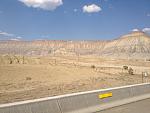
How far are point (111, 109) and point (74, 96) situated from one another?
1537 mm

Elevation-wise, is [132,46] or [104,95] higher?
[132,46]

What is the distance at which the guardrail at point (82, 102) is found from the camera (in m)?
5.89

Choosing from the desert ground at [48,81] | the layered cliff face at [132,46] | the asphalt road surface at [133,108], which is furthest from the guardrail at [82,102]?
the layered cliff face at [132,46]

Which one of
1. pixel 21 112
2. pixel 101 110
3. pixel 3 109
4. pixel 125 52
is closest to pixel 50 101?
pixel 21 112

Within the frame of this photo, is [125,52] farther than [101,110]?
Yes

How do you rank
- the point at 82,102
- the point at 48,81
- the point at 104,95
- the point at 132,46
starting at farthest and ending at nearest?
the point at 132,46 < the point at 48,81 < the point at 104,95 < the point at 82,102

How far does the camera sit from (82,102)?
24.0 feet

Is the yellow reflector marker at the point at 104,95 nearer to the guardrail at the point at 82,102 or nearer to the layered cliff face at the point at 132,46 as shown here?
the guardrail at the point at 82,102

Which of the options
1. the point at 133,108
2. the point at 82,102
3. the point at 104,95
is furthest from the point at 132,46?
the point at 82,102

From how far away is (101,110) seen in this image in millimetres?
7688

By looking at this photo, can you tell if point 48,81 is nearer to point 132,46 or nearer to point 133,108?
point 133,108

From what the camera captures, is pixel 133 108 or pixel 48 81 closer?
pixel 133 108

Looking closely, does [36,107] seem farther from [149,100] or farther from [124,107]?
[149,100]

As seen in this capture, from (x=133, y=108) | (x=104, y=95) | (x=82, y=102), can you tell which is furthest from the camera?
(x=133, y=108)
